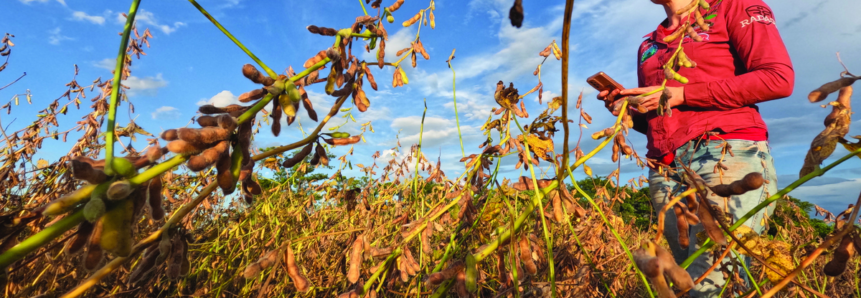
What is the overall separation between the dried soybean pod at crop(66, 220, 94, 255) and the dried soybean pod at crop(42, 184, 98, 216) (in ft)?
0.13

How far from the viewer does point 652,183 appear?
223 cm

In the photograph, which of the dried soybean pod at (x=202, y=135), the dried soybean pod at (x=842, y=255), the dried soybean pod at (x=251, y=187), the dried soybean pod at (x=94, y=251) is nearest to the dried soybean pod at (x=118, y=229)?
the dried soybean pod at (x=94, y=251)

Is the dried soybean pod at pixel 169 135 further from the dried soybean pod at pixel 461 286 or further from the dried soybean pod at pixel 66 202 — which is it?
the dried soybean pod at pixel 461 286

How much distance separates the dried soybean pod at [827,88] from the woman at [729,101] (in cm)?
91

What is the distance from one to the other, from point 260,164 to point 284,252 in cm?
170

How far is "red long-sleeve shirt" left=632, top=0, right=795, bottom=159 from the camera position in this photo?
69.1 inches

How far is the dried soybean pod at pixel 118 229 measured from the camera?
53 cm

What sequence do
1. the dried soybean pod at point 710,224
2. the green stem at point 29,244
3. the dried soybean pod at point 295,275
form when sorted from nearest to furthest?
the green stem at point 29,244 → the dried soybean pod at point 710,224 → the dried soybean pod at point 295,275

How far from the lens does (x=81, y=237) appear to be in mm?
563

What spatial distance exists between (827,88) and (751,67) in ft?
4.21

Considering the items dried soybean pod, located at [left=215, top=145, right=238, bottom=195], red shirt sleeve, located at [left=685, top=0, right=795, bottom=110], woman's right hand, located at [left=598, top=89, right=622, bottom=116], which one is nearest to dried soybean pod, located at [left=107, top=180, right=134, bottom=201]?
dried soybean pod, located at [left=215, top=145, right=238, bottom=195]

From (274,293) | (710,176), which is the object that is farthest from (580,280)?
(274,293)

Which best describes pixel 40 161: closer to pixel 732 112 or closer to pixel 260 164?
pixel 260 164

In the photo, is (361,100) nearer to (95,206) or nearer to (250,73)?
(250,73)
